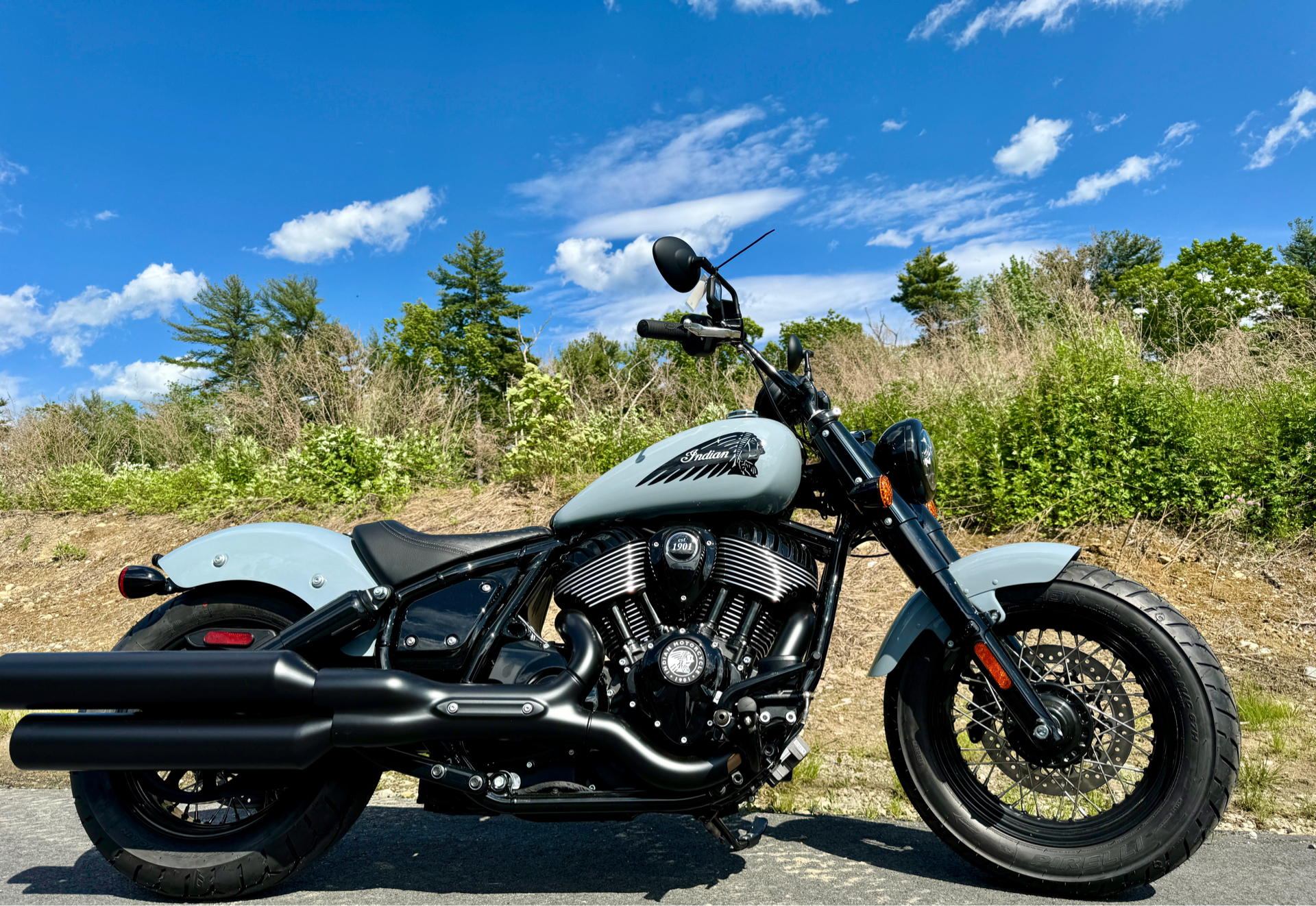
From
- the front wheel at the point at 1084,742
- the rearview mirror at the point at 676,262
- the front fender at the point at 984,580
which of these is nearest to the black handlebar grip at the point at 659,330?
the rearview mirror at the point at 676,262

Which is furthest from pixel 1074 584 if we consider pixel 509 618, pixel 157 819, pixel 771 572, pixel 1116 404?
pixel 1116 404

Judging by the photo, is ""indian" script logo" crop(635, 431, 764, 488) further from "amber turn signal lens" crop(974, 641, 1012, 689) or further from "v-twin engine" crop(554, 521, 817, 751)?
"amber turn signal lens" crop(974, 641, 1012, 689)

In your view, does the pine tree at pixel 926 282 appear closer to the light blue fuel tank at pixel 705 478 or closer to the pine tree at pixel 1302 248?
the pine tree at pixel 1302 248

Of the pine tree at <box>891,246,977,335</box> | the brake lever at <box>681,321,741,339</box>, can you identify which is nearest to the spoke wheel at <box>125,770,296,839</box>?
the brake lever at <box>681,321,741,339</box>

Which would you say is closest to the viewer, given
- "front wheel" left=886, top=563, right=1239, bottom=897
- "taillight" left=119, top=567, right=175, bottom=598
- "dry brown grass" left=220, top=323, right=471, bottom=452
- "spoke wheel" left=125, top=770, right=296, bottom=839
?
"front wheel" left=886, top=563, right=1239, bottom=897

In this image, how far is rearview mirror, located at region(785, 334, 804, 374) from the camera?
2898 mm

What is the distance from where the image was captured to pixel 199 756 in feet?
7.87

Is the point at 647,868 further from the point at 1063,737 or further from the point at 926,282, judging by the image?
the point at 926,282

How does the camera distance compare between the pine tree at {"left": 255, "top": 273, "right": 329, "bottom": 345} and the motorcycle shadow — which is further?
the pine tree at {"left": 255, "top": 273, "right": 329, "bottom": 345}

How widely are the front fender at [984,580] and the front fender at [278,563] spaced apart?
1647 mm

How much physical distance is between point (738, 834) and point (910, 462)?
3.94ft

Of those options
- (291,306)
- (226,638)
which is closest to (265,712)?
(226,638)

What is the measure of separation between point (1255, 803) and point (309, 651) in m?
3.27

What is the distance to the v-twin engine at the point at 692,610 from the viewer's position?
2.38 m
